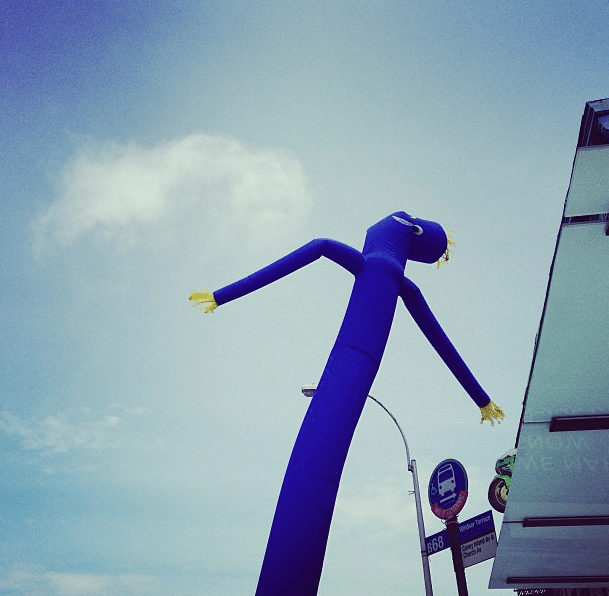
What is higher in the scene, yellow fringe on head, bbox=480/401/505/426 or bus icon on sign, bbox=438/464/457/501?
yellow fringe on head, bbox=480/401/505/426

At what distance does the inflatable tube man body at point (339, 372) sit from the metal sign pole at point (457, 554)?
153 cm

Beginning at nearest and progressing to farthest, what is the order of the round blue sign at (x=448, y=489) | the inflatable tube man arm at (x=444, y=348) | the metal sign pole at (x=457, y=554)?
the metal sign pole at (x=457, y=554)
the round blue sign at (x=448, y=489)
the inflatable tube man arm at (x=444, y=348)

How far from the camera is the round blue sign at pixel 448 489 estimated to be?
7.12 m

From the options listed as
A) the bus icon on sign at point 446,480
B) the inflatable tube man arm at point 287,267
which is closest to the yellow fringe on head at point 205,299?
the inflatable tube man arm at point 287,267

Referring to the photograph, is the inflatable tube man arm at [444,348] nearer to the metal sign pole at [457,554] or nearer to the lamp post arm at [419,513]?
the lamp post arm at [419,513]

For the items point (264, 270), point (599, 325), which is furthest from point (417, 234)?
point (599, 325)

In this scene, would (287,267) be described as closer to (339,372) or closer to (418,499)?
(339,372)

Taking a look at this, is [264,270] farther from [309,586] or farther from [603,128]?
[603,128]

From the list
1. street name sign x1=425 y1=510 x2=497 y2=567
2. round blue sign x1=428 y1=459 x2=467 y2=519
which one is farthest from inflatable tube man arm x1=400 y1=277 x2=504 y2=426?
street name sign x1=425 y1=510 x2=497 y2=567

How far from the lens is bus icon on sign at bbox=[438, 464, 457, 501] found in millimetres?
7473

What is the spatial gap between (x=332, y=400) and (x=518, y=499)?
2.25m

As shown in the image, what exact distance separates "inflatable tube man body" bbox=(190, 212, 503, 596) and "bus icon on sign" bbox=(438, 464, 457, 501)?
4.90 ft

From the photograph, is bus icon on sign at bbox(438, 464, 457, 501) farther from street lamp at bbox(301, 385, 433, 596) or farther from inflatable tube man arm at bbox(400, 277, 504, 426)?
inflatable tube man arm at bbox(400, 277, 504, 426)

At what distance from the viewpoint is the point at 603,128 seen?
2881 mm
